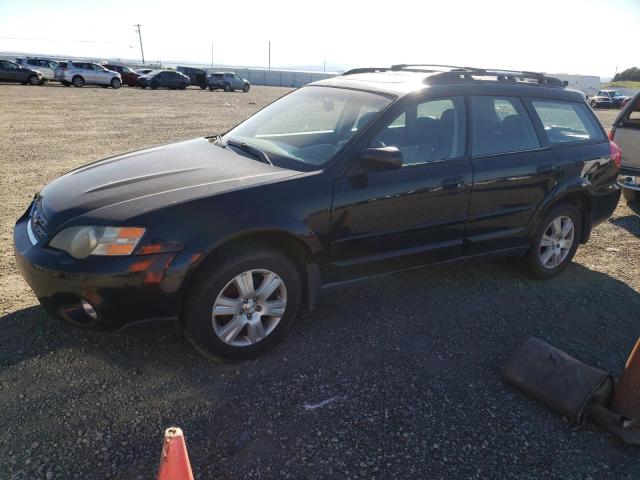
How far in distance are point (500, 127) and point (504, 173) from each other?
1.35ft

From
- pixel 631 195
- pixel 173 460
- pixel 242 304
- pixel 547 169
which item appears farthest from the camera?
pixel 631 195

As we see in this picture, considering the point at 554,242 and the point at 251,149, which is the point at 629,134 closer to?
the point at 554,242

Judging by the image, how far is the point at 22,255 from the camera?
2863 mm

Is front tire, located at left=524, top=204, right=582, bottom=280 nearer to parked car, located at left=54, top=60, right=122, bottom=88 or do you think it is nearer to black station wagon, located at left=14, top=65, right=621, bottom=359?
black station wagon, located at left=14, top=65, right=621, bottom=359

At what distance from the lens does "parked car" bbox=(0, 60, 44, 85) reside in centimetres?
2734

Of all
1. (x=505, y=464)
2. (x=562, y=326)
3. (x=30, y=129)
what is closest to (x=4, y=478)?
(x=505, y=464)

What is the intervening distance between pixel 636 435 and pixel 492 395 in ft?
2.43

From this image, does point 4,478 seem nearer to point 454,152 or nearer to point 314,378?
point 314,378

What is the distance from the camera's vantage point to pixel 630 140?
711 cm

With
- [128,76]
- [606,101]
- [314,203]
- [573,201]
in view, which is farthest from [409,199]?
[606,101]

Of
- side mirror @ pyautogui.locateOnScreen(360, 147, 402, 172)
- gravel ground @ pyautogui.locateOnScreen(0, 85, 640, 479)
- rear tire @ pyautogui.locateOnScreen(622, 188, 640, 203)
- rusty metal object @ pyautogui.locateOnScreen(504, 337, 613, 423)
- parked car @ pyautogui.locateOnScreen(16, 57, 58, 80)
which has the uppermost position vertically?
side mirror @ pyautogui.locateOnScreen(360, 147, 402, 172)

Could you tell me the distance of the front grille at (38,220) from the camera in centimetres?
289


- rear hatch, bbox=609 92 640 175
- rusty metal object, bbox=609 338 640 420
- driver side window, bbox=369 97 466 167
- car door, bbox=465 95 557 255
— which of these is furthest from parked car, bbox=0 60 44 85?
rusty metal object, bbox=609 338 640 420

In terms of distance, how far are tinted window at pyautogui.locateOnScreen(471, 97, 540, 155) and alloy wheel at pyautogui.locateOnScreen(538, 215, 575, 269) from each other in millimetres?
820
